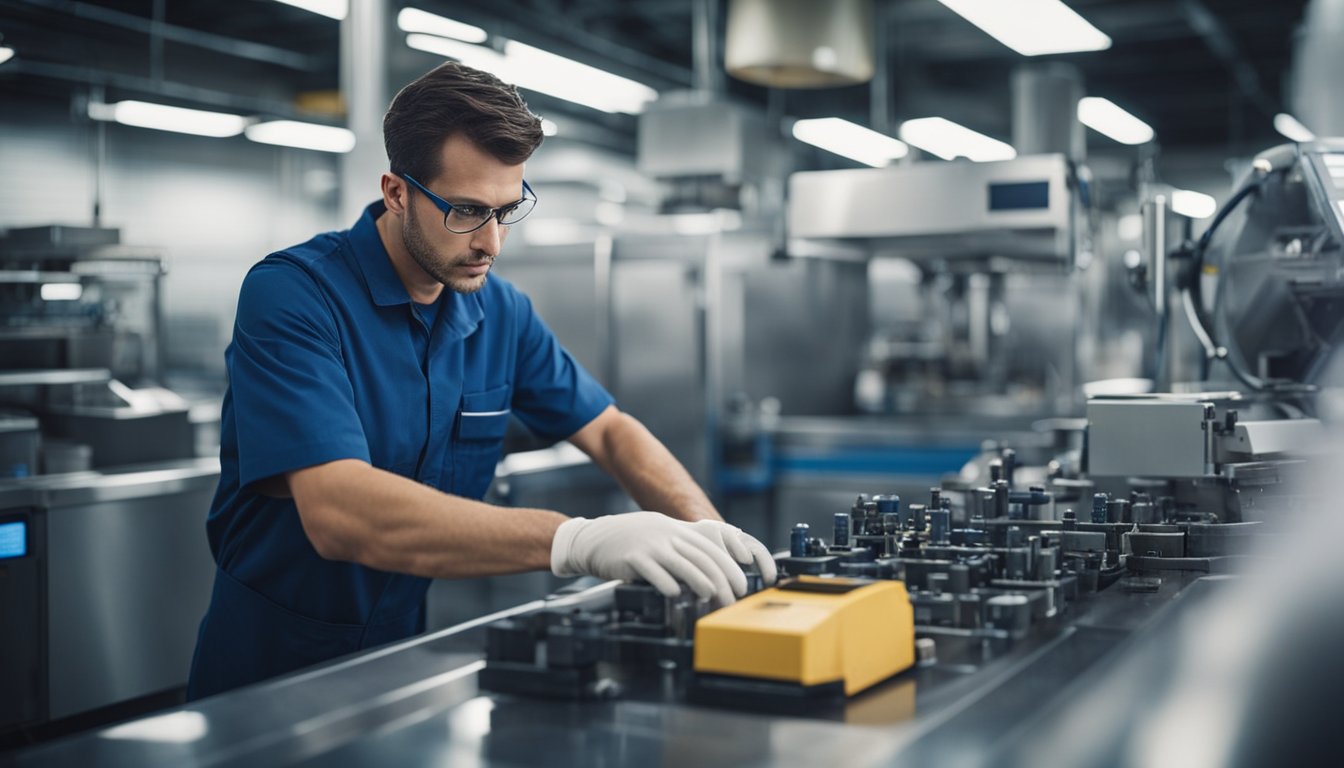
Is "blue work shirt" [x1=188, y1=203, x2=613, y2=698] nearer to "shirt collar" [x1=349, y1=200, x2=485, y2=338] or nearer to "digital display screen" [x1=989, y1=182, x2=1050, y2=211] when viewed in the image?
"shirt collar" [x1=349, y1=200, x2=485, y2=338]

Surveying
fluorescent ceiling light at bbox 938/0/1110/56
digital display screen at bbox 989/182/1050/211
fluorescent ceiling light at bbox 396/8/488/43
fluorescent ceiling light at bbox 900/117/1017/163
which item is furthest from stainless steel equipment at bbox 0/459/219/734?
fluorescent ceiling light at bbox 900/117/1017/163

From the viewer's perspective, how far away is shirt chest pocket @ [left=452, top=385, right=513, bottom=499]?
1996 millimetres

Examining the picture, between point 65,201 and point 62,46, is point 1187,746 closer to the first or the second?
point 65,201

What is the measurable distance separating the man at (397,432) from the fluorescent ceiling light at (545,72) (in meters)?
2.97

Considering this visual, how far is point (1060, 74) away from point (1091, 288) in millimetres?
7324

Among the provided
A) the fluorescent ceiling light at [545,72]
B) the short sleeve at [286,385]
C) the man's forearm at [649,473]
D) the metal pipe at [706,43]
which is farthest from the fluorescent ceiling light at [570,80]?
the short sleeve at [286,385]

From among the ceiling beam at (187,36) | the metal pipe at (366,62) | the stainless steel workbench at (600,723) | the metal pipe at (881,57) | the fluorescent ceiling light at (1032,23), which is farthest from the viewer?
the metal pipe at (881,57)

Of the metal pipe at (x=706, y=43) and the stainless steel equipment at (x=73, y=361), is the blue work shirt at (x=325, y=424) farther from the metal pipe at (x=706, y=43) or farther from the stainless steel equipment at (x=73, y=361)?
the metal pipe at (x=706, y=43)

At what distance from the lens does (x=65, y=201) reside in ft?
20.4

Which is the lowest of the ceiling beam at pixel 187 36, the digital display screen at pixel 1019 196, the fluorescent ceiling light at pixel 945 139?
the digital display screen at pixel 1019 196

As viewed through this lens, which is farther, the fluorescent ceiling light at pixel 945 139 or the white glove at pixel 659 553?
the fluorescent ceiling light at pixel 945 139

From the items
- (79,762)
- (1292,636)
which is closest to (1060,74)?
(1292,636)

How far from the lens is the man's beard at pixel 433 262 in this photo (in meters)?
1.80

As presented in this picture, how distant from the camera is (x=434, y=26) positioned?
187 inches
